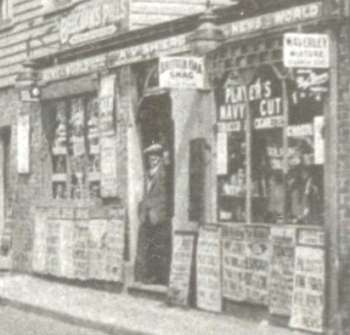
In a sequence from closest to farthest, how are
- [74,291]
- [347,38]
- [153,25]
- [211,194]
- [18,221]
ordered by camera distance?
1. [347,38]
2. [211,194]
3. [153,25]
4. [74,291]
5. [18,221]

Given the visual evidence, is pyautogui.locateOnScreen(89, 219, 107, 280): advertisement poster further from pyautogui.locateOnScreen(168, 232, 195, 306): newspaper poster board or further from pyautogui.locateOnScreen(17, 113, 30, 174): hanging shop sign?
pyautogui.locateOnScreen(17, 113, 30, 174): hanging shop sign

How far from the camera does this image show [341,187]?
1179cm

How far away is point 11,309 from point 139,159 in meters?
2.64

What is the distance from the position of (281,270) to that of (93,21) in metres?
6.39

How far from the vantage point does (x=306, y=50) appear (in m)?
11.4

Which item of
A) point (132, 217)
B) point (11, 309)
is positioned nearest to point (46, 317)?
point (11, 309)

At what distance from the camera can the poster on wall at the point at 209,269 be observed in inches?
542

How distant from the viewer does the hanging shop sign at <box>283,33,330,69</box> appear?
11109 millimetres

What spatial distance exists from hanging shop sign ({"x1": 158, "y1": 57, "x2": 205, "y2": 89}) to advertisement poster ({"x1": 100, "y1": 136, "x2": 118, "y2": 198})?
2.94m

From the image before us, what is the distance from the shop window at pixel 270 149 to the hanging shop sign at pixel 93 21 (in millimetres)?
3205

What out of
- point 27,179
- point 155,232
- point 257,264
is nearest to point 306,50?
point 257,264

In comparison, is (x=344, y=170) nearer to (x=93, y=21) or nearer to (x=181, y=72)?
(x=181, y=72)

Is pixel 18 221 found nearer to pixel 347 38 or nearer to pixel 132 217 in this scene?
pixel 132 217

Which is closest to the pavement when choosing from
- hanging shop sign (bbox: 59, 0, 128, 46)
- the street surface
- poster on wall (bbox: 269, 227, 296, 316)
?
the street surface
